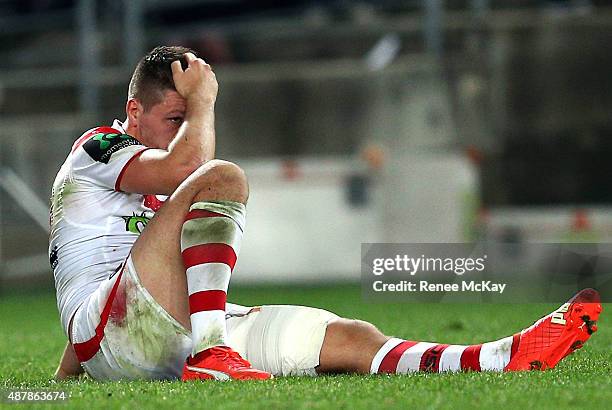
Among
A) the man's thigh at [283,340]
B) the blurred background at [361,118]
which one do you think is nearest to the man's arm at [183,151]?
the man's thigh at [283,340]

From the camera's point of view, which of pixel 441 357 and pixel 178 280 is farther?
pixel 441 357

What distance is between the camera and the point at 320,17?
1370cm

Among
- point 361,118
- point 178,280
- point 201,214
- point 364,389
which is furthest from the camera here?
point 361,118

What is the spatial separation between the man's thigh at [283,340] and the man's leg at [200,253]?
226mm

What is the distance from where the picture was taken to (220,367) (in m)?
4.07

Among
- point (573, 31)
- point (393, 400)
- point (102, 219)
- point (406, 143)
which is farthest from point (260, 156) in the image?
point (393, 400)

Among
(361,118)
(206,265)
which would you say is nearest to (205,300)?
(206,265)

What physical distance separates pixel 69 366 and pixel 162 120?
38.5 inches

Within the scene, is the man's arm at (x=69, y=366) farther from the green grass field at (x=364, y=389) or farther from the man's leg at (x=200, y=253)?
the man's leg at (x=200, y=253)

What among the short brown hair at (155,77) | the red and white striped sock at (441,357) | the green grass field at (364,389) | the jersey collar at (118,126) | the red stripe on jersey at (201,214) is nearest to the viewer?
the green grass field at (364,389)

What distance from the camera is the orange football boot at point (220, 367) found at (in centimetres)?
407

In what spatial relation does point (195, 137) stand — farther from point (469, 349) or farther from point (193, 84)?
point (469, 349)

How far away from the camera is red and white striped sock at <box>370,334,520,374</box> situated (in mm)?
4301

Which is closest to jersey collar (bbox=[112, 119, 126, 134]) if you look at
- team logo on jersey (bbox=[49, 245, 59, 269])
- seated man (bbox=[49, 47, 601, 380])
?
seated man (bbox=[49, 47, 601, 380])
